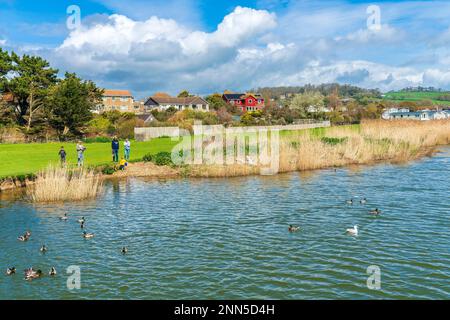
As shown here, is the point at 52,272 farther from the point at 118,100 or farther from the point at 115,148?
the point at 118,100

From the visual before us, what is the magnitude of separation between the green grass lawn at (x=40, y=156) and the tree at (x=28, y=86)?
62.2 feet

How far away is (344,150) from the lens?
1766 inches

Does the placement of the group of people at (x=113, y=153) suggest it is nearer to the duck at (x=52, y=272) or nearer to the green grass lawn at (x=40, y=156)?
the green grass lawn at (x=40, y=156)

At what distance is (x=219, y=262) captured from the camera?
1706cm

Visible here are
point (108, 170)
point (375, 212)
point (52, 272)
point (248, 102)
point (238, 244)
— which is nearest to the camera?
point (52, 272)

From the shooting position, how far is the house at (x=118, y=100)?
143 m

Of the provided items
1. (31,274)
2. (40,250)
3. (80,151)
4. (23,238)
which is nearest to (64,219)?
(23,238)

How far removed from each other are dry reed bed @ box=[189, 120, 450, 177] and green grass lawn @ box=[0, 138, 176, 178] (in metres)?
10.6

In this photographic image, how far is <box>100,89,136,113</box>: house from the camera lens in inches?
5635

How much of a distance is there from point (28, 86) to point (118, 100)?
7732 cm

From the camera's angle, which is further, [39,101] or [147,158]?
[39,101]

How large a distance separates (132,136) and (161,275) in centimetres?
5298

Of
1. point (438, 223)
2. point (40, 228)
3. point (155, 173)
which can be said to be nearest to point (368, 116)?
point (155, 173)

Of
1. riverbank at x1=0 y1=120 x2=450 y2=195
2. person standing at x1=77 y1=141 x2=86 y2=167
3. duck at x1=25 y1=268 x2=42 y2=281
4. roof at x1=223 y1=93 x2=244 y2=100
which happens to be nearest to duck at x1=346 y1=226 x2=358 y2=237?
duck at x1=25 y1=268 x2=42 y2=281
